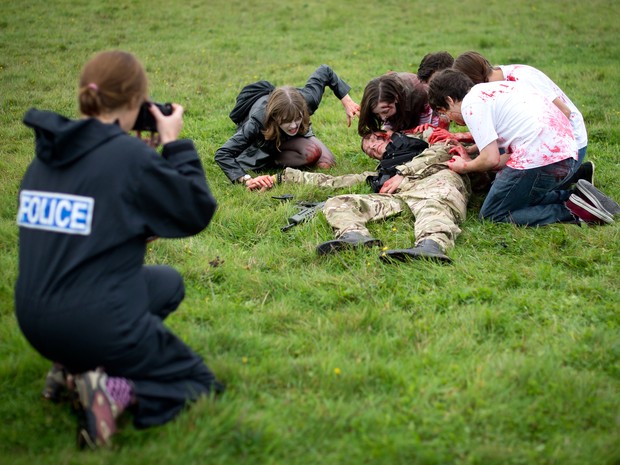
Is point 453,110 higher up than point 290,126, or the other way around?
point 453,110

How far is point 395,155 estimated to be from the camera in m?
6.09

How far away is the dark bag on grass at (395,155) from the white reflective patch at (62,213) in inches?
142

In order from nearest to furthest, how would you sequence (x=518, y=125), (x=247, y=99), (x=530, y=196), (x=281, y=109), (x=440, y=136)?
(x=518, y=125), (x=530, y=196), (x=440, y=136), (x=281, y=109), (x=247, y=99)

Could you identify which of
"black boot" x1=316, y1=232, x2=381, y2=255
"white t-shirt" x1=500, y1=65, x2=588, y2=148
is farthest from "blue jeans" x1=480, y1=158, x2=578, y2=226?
"black boot" x1=316, y1=232, x2=381, y2=255

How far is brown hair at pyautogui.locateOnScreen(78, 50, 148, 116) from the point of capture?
2.84 meters

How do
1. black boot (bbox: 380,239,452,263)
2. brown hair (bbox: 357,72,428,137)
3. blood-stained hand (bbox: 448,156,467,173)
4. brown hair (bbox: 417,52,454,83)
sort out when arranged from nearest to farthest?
1. black boot (bbox: 380,239,452,263)
2. blood-stained hand (bbox: 448,156,467,173)
3. brown hair (bbox: 357,72,428,137)
4. brown hair (bbox: 417,52,454,83)

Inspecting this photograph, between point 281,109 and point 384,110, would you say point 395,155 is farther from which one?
point 281,109

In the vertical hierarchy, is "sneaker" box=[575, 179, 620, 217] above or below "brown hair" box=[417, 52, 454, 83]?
below

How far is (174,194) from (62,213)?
0.46 meters

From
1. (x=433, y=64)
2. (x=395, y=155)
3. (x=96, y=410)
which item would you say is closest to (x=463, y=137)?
(x=395, y=155)

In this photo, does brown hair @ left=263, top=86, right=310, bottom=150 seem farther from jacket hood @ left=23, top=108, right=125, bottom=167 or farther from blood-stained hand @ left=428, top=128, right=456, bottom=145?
jacket hood @ left=23, top=108, right=125, bottom=167

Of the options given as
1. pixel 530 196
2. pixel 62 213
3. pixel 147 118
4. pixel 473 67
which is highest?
pixel 147 118

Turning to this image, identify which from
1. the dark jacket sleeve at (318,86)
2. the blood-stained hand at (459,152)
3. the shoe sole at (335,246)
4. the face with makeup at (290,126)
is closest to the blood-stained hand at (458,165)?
the blood-stained hand at (459,152)

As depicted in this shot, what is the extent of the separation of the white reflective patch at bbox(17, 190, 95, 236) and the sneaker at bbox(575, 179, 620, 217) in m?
4.05
